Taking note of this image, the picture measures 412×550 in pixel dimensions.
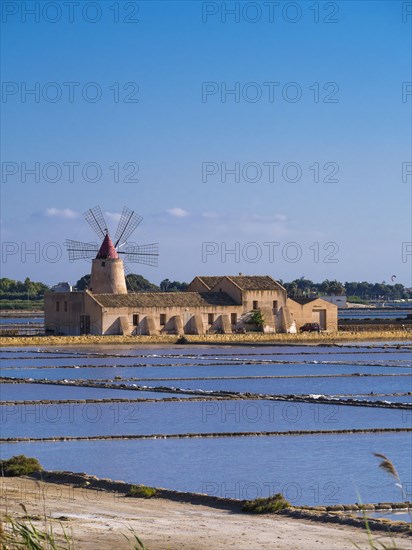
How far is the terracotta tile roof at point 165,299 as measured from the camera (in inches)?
1697

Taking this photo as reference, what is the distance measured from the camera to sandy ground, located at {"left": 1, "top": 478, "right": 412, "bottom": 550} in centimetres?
864

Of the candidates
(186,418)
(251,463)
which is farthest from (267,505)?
(186,418)

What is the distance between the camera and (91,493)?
1153 cm

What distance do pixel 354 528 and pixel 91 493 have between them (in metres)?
3.08

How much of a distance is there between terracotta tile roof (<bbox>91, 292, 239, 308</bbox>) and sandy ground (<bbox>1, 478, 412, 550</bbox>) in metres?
31.5

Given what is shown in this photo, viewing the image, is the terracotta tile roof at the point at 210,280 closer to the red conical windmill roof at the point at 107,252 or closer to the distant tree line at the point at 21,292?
the red conical windmill roof at the point at 107,252

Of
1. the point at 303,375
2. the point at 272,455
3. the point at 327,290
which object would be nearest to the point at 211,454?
the point at 272,455

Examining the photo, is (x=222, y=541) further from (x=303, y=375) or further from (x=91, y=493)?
(x=303, y=375)

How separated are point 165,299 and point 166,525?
34.8m

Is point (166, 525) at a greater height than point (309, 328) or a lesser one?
lesser

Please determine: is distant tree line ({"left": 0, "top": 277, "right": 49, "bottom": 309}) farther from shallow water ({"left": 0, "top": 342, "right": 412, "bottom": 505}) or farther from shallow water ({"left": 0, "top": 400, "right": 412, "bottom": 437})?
shallow water ({"left": 0, "top": 400, "right": 412, "bottom": 437})

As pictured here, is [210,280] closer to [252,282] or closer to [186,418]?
[252,282]

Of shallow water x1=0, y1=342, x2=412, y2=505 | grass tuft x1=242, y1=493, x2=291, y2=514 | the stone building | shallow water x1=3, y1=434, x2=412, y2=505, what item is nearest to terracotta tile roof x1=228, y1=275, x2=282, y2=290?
the stone building

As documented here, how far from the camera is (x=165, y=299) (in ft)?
145
